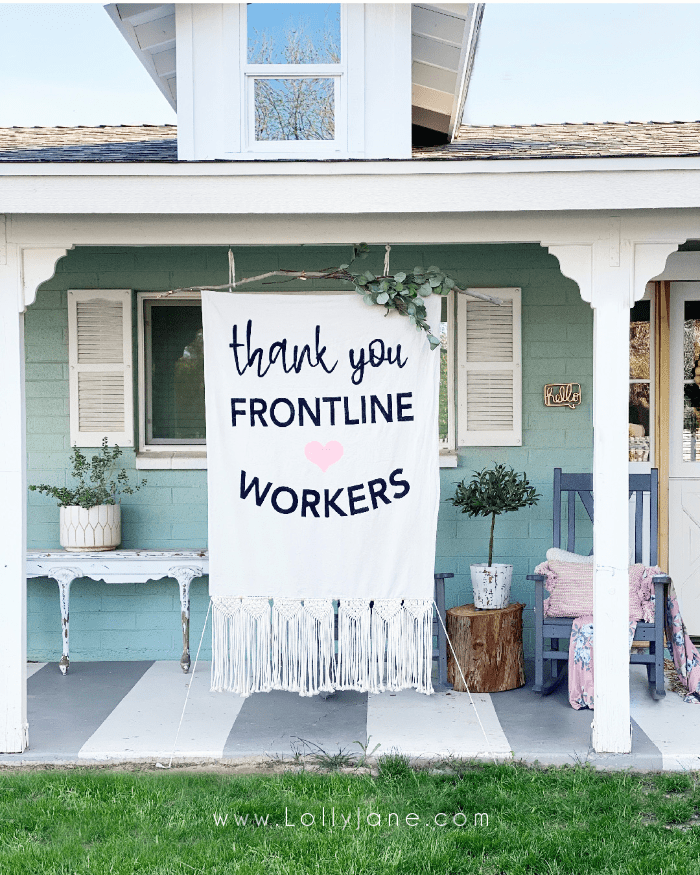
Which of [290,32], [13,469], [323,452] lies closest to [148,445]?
[13,469]

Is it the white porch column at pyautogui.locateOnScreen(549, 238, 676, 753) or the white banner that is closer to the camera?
the white porch column at pyautogui.locateOnScreen(549, 238, 676, 753)

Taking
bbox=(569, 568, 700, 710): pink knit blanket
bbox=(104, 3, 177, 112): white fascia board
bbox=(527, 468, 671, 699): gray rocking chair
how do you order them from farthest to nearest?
bbox=(104, 3, 177, 112): white fascia board → bbox=(527, 468, 671, 699): gray rocking chair → bbox=(569, 568, 700, 710): pink knit blanket

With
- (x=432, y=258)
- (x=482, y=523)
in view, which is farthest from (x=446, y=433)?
(x=432, y=258)

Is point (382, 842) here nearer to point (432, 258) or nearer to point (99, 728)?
point (99, 728)

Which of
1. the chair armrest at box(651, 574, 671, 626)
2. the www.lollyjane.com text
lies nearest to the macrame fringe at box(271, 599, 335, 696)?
the www.lollyjane.com text

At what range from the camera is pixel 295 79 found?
200 inches

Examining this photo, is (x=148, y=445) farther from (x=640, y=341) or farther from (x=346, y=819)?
(x=640, y=341)

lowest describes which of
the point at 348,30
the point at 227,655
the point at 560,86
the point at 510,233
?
the point at 227,655

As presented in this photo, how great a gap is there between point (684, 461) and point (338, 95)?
10.7 ft

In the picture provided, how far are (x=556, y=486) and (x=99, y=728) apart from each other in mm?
2913

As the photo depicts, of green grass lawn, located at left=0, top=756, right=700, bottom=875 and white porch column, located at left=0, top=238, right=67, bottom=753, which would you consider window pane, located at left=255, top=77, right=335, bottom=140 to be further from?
green grass lawn, located at left=0, top=756, right=700, bottom=875

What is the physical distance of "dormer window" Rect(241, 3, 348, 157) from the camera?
16.6 ft

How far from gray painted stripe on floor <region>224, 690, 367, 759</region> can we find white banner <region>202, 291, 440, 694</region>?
0.27m

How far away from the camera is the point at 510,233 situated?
4137 millimetres
